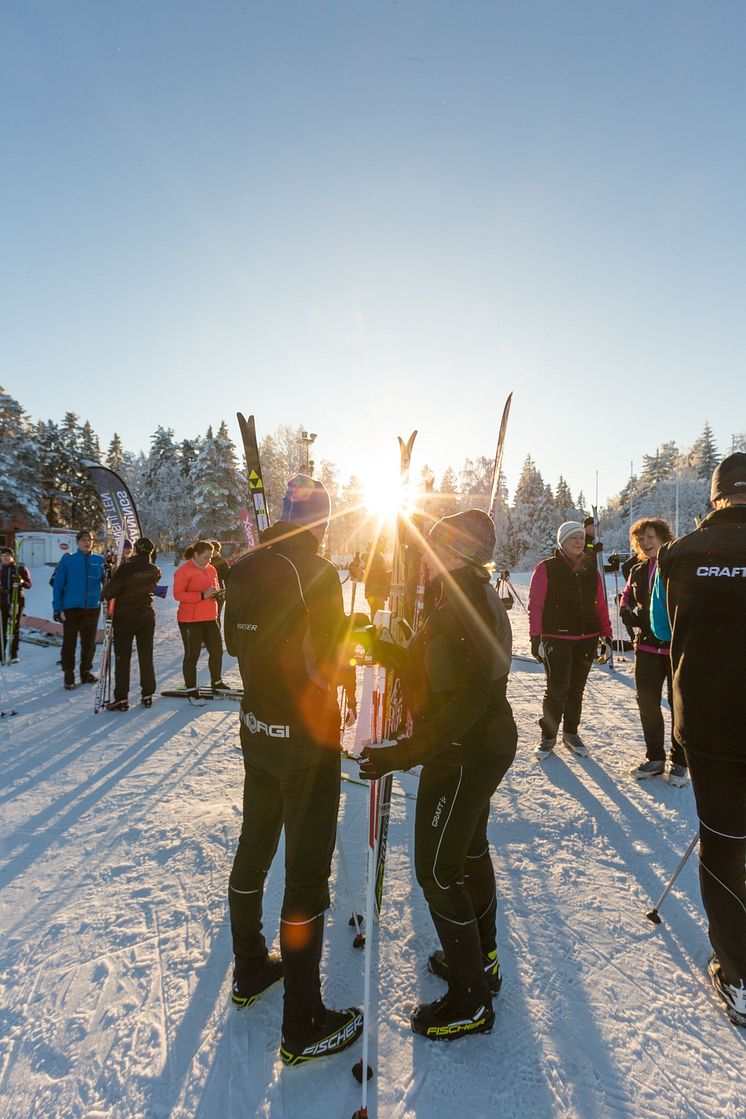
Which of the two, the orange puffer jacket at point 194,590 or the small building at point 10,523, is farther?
the small building at point 10,523

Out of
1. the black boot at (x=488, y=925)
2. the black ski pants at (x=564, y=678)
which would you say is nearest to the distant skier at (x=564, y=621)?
the black ski pants at (x=564, y=678)

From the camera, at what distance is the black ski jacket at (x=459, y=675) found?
76.2 inches

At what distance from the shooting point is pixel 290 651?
2059mm

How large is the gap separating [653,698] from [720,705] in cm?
284

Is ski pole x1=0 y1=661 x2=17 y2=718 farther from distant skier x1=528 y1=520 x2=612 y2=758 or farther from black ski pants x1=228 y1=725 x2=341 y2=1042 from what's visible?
distant skier x1=528 y1=520 x2=612 y2=758

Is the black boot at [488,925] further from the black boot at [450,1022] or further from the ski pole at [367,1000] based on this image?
the ski pole at [367,1000]

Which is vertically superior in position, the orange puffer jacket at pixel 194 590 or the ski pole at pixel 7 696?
the orange puffer jacket at pixel 194 590

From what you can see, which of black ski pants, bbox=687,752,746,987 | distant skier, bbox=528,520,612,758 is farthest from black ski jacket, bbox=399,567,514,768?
distant skier, bbox=528,520,612,758

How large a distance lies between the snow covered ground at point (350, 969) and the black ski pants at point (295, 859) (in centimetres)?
33

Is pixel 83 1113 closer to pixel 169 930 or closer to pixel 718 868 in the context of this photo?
pixel 169 930

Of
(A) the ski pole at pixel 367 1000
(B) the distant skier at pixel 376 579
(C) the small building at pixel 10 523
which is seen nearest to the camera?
(A) the ski pole at pixel 367 1000

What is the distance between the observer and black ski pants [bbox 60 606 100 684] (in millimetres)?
7668

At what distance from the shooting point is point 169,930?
2787 millimetres

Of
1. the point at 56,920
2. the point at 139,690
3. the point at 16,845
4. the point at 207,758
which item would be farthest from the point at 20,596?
the point at 56,920
